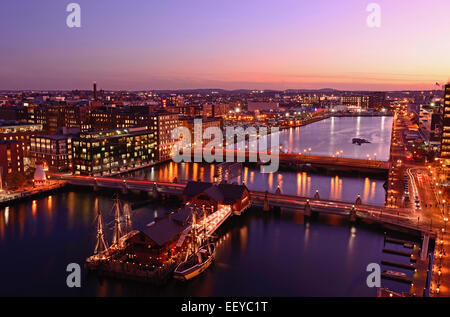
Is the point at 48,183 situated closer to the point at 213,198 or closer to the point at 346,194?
the point at 213,198

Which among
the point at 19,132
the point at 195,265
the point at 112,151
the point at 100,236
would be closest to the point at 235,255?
the point at 195,265

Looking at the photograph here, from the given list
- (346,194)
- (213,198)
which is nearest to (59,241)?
(213,198)

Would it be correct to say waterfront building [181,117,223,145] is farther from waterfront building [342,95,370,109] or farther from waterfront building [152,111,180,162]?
waterfront building [342,95,370,109]

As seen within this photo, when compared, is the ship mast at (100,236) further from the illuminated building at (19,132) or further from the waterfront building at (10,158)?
the illuminated building at (19,132)

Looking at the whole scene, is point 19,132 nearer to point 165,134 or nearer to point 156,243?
point 165,134
